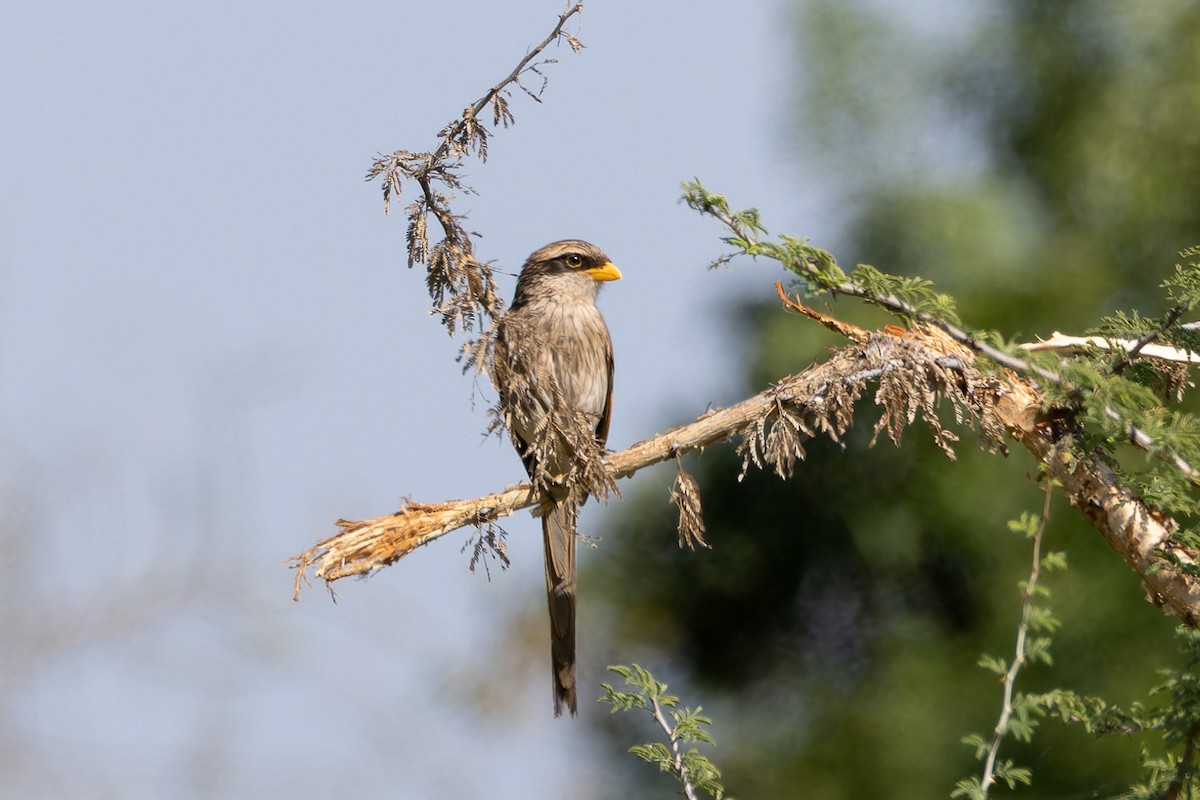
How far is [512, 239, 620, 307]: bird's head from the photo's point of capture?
19.2 ft

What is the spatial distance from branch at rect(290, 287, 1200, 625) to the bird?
236 mm

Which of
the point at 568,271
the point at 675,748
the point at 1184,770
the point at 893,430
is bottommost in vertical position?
the point at 1184,770

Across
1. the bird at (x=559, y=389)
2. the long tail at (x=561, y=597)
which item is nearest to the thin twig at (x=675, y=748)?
the bird at (x=559, y=389)

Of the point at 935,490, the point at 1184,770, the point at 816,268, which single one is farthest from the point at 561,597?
the point at 935,490

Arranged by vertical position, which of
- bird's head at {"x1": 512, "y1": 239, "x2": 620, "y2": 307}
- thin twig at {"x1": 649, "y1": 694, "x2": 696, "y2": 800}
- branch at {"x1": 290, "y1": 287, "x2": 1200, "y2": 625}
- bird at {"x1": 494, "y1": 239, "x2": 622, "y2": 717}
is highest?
bird's head at {"x1": 512, "y1": 239, "x2": 620, "y2": 307}

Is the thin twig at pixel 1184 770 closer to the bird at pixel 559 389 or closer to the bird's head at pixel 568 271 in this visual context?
the bird at pixel 559 389

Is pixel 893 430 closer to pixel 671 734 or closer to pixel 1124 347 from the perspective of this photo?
pixel 1124 347

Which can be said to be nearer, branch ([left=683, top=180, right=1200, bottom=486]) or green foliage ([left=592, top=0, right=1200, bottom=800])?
branch ([left=683, top=180, right=1200, bottom=486])

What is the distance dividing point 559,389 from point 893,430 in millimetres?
896

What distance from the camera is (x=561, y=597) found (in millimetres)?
4914

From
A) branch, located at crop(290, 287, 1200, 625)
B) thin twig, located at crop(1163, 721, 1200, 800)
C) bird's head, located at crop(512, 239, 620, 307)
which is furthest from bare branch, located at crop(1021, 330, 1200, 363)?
bird's head, located at crop(512, 239, 620, 307)

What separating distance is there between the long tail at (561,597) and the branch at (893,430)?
103 centimetres

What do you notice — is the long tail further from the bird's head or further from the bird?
the bird's head

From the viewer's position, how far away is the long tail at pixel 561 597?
4.62 meters
